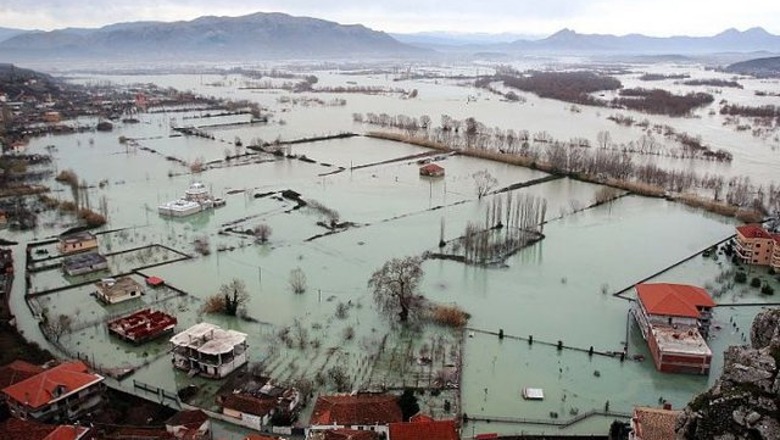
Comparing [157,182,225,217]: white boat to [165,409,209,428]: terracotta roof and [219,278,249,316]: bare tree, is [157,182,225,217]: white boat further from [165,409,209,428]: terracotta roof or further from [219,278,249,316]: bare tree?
[165,409,209,428]: terracotta roof

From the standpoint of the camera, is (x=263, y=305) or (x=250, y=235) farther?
(x=250, y=235)

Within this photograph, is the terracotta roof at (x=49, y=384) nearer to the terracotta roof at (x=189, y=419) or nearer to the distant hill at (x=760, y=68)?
the terracotta roof at (x=189, y=419)

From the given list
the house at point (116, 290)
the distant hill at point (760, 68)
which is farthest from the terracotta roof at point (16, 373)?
the distant hill at point (760, 68)

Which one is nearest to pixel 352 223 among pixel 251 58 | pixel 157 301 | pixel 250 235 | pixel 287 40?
pixel 250 235

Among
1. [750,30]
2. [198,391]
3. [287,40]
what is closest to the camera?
[198,391]

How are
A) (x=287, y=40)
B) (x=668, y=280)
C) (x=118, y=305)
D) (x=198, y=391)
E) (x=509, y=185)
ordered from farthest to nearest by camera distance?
(x=287, y=40), (x=509, y=185), (x=668, y=280), (x=118, y=305), (x=198, y=391)

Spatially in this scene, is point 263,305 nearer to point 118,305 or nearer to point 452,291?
point 118,305

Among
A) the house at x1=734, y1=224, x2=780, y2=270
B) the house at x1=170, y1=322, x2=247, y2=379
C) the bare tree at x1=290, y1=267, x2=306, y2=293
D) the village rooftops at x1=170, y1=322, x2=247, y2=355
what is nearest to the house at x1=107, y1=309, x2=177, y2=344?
the house at x1=170, y1=322, x2=247, y2=379
